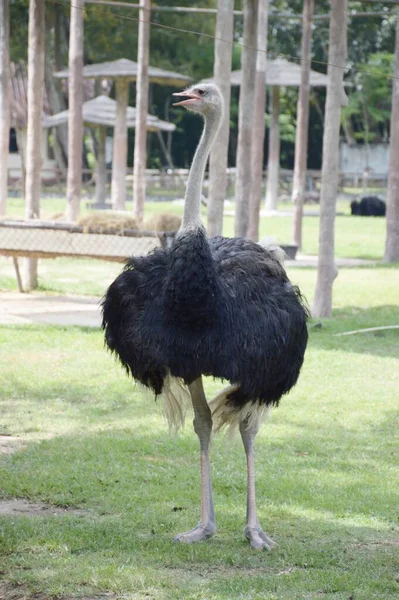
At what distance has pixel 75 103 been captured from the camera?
1620 cm

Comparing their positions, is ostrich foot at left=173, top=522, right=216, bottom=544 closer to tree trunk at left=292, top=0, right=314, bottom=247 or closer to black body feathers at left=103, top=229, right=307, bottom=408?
black body feathers at left=103, top=229, right=307, bottom=408

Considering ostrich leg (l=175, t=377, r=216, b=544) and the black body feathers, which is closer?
the black body feathers

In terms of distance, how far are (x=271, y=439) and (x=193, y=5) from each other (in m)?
30.4

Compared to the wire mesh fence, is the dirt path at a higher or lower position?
lower

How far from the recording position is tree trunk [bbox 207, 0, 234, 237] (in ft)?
40.1

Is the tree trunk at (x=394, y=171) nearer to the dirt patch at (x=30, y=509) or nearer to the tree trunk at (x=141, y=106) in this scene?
the tree trunk at (x=141, y=106)

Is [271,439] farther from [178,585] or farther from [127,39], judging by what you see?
[127,39]

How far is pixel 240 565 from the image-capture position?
5.48 meters

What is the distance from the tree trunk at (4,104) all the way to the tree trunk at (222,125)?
565cm

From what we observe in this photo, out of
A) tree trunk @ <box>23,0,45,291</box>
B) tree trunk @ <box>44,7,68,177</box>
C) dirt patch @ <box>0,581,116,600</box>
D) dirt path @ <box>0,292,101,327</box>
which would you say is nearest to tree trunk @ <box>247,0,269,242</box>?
dirt path @ <box>0,292,101,327</box>

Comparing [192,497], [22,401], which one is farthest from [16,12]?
[192,497]

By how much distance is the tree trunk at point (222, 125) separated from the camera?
12211 millimetres

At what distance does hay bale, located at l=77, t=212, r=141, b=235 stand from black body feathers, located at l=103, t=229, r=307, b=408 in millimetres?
7126

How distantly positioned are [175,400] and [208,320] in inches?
34.6
